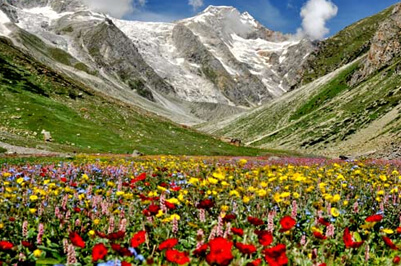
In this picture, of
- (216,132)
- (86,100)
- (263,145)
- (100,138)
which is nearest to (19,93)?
(86,100)

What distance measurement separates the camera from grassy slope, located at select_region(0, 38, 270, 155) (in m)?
59.8

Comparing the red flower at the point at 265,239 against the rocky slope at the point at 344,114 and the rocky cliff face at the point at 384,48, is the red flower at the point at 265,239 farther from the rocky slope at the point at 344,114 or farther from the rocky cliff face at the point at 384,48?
the rocky cliff face at the point at 384,48

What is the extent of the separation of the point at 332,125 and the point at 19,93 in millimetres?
86252

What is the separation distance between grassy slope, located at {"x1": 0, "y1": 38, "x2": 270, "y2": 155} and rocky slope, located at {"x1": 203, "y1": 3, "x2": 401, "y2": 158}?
29043mm

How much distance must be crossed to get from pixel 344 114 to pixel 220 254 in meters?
124

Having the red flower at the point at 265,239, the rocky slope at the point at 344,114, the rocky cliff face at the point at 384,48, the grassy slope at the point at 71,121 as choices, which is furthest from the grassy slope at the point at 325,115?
the red flower at the point at 265,239

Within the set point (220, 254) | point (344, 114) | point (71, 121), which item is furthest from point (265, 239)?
point (344, 114)

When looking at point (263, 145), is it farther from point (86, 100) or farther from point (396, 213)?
point (396, 213)

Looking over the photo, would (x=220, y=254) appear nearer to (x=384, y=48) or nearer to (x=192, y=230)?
(x=192, y=230)

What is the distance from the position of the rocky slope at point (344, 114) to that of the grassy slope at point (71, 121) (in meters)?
29.0

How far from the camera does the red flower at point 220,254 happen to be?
3145 millimetres

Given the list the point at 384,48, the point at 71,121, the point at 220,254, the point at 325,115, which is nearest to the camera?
Answer: the point at 220,254

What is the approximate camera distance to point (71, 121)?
7238 centimetres

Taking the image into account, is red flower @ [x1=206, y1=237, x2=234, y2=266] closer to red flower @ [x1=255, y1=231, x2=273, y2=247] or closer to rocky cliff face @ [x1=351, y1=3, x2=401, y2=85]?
red flower @ [x1=255, y1=231, x2=273, y2=247]
